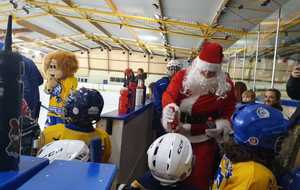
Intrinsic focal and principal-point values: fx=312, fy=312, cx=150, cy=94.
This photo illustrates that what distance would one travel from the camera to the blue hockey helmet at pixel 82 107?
4.64 feet

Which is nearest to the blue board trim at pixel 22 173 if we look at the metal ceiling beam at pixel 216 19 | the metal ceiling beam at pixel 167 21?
the metal ceiling beam at pixel 216 19

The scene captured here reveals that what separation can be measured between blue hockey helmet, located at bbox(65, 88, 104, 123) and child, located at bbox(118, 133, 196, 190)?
1.27 ft

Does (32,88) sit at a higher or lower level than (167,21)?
lower

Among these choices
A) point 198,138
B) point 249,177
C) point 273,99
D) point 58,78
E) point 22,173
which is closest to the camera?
point 22,173

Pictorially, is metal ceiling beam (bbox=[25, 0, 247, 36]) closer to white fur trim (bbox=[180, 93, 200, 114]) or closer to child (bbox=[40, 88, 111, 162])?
white fur trim (bbox=[180, 93, 200, 114])

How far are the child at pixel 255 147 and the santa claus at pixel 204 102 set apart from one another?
0.74m

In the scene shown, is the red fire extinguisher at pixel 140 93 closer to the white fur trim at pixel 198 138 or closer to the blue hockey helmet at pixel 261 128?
the white fur trim at pixel 198 138

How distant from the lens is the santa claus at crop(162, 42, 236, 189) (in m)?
1.99

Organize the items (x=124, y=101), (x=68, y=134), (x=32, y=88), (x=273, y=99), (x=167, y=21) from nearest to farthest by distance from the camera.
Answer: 1. (x=68, y=134)
2. (x=124, y=101)
3. (x=32, y=88)
4. (x=273, y=99)
5. (x=167, y=21)

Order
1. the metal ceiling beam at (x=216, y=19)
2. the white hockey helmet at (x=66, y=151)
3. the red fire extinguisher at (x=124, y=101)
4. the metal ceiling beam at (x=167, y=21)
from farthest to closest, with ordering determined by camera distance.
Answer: the metal ceiling beam at (x=167, y=21) < the metal ceiling beam at (x=216, y=19) < the red fire extinguisher at (x=124, y=101) < the white hockey helmet at (x=66, y=151)

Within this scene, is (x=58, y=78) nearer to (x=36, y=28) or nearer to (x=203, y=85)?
(x=203, y=85)

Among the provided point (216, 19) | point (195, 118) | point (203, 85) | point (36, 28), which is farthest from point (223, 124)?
point (36, 28)

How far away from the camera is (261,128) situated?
117 centimetres

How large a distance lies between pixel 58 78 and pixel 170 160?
1.74m
